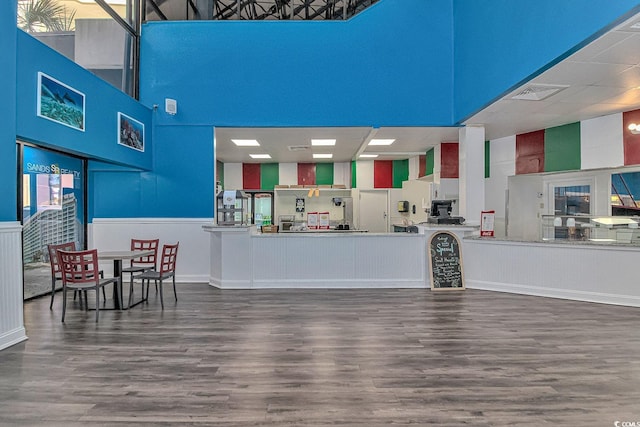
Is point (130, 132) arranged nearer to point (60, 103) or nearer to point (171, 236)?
point (60, 103)

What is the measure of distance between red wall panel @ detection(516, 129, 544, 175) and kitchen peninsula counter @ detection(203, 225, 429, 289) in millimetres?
2689

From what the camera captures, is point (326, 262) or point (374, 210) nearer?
point (326, 262)

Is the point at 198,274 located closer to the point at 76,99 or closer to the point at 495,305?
the point at 76,99

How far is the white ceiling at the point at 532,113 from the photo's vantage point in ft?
12.0

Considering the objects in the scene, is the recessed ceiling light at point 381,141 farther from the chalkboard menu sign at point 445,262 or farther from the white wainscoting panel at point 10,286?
the white wainscoting panel at point 10,286

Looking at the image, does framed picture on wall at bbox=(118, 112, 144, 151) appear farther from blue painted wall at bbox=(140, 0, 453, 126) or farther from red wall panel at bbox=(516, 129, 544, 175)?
red wall panel at bbox=(516, 129, 544, 175)

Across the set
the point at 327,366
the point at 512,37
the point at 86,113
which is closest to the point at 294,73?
the point at 86,113

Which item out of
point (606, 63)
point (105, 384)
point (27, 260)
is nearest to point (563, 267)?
point (606, 63)

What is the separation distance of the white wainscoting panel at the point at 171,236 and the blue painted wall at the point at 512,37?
4886mm

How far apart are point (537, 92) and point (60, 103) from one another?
5.90m

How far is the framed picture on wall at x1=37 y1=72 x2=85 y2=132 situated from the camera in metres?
3.92

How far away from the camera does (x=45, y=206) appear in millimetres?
5445

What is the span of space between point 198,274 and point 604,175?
23.1 ft

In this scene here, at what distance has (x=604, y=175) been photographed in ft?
19.4
